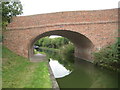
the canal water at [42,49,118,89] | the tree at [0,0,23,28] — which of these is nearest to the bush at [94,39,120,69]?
the canal water at [42,49,118,89]

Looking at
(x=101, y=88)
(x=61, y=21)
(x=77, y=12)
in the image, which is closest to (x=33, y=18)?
(x=61, y=21)

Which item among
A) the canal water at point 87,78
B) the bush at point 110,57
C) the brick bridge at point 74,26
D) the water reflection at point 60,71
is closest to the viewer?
the canal water at point 87,78

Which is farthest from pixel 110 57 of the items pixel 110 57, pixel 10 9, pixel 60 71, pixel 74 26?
pixel 10 9

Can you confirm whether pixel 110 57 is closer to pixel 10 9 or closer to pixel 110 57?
pixel 110 57

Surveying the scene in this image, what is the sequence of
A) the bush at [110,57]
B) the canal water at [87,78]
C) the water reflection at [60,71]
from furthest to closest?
the bush at [110,57] → the water reflection at [60,71] → the canal water at [87,78]

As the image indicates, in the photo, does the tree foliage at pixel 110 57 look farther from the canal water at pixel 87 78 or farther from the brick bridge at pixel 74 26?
the brick bridge at pixel 74 26

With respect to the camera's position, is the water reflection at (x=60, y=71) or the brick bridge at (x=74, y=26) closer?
the water reflection at (x=60, y=71)

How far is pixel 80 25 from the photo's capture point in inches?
372

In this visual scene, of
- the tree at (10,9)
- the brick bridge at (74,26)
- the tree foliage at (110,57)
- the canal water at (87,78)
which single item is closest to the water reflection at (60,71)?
the canal water at (87,78)

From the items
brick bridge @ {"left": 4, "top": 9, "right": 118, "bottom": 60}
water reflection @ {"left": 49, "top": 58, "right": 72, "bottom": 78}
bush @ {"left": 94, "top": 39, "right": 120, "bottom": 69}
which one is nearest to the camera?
water reflection @ {"left": 49, "top": 58, "right": 72, "bottom": 78}

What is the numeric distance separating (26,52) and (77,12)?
5.30 meters

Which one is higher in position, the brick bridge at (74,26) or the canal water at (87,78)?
the brick bridge at (74,26)

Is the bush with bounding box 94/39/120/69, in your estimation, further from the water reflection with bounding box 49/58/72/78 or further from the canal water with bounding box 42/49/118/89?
the water reflection with bounding box 49/58/72/78

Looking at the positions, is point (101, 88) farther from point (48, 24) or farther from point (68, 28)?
point (48, 24)
